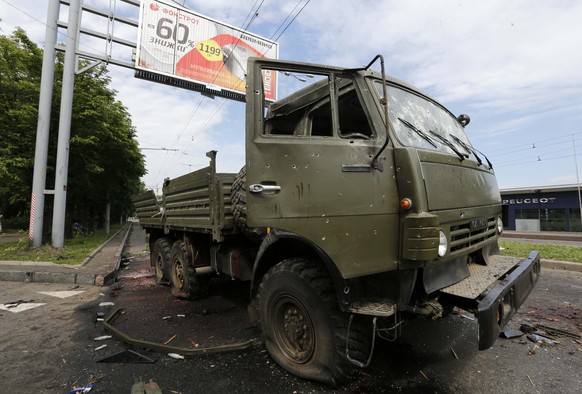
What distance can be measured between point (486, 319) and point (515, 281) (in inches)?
31.7

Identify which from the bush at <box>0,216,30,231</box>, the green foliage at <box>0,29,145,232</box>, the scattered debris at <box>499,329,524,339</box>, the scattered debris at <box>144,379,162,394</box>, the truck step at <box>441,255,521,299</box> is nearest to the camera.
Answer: the truck step at <box>441,255,521,299</box>

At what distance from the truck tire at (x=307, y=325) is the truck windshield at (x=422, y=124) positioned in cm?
135

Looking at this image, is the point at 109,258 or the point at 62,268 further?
the point at 109,258

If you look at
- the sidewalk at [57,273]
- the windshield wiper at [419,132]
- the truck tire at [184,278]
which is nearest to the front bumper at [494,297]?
the windshield wiper at [419,132]

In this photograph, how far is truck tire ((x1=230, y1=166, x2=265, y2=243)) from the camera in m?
3.96

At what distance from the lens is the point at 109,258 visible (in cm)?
1091

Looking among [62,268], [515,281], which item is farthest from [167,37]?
[515,281]

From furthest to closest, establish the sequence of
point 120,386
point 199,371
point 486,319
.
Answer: point 199,371
point 120,386
point 486,319

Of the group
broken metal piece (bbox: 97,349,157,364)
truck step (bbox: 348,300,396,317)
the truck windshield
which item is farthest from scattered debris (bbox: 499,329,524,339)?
broken metal piece (bbox: 97,349,157,364)

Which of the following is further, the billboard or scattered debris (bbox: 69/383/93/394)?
the billboard

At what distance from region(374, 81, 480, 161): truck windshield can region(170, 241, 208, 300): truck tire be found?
4.11m

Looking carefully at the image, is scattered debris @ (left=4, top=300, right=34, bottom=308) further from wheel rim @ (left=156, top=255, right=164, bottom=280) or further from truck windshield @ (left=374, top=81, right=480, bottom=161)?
truck windshield @ (left=374, top=81, right=480, bottom=161)

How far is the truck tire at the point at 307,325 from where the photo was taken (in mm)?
2711

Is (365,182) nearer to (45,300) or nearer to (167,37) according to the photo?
(45,300)
